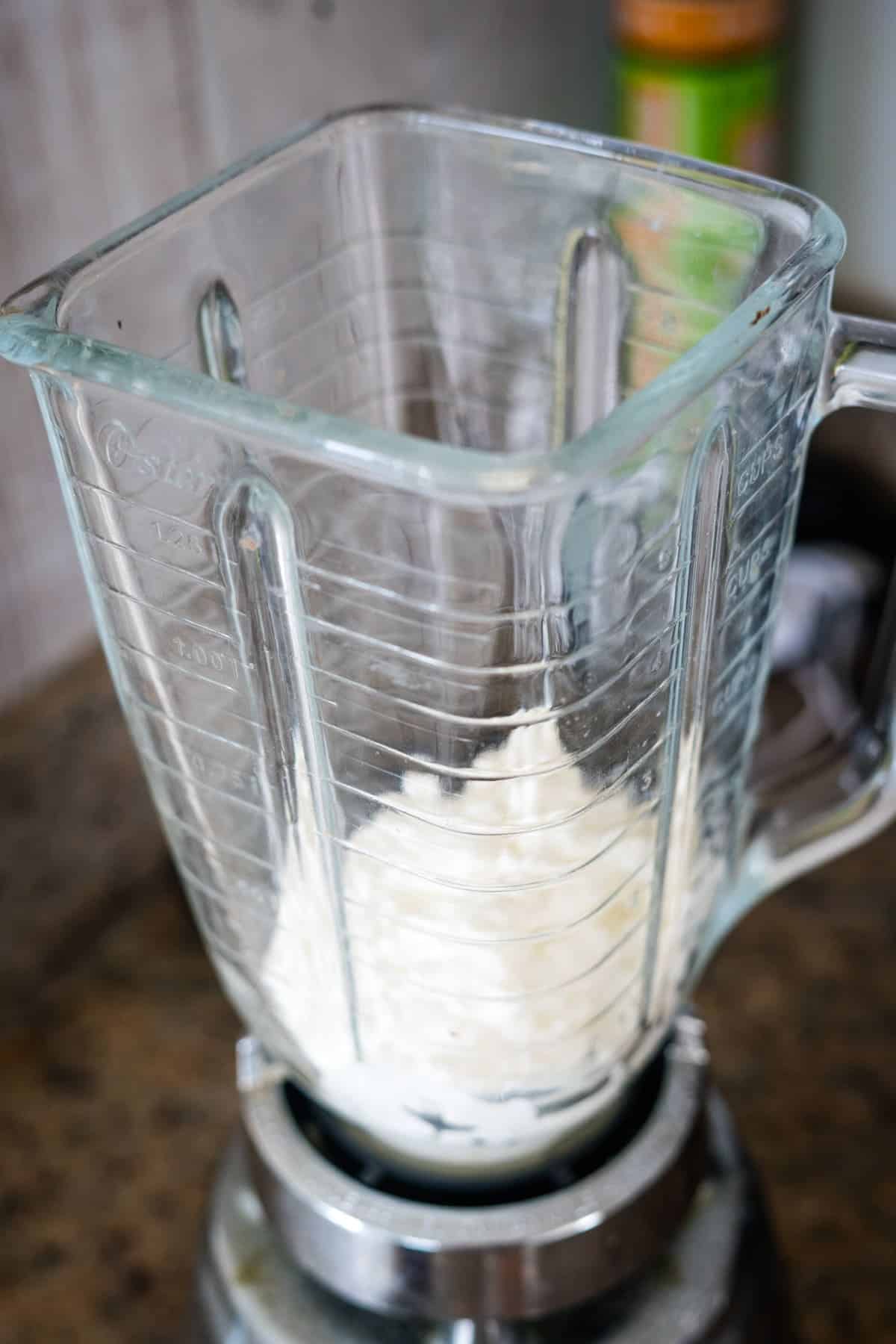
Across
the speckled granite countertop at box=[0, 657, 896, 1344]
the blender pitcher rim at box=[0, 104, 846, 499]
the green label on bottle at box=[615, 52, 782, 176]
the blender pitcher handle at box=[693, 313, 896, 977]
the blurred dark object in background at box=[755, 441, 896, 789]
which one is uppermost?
the blender pitcher rim at box=[0, 104, 846, 499]

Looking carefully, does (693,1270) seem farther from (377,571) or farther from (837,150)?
(837,150)

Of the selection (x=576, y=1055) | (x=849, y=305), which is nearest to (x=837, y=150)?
(x=849, y=305)

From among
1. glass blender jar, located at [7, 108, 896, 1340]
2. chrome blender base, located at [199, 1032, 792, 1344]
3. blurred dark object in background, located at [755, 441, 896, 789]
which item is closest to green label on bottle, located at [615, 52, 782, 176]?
blurred dark object in background, located at [755, 441, 896, 789]

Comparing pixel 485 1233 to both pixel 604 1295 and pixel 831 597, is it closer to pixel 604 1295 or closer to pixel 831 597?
pixel 604 1295

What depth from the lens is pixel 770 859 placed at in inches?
18.3

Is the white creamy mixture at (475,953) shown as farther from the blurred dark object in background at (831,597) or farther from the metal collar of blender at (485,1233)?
the blurred dark object in background at (831,597)

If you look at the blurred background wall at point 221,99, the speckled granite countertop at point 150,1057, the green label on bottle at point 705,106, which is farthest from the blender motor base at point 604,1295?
the green label on bottle at point 705,106

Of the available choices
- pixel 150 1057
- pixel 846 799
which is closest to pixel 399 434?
pixel 846 799

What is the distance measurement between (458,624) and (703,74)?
46 centimetres

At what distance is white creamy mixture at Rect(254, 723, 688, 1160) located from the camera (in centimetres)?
36

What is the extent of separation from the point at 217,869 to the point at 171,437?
0.46 ft

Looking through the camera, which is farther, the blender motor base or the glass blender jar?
the blender motor base

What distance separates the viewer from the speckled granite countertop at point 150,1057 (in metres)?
0.68

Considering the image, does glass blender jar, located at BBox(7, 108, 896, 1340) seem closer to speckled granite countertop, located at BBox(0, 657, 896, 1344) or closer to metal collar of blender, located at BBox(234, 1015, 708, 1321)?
metal collar of blender, located at BBox(234, 1015, 708, 1321)
